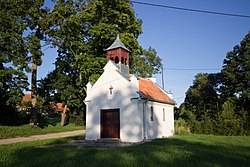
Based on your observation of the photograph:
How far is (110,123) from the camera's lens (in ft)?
64.7

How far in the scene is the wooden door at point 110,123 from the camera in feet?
63.5

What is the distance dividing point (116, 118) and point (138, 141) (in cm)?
272

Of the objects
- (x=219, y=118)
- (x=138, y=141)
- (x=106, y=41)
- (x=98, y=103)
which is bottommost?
(x=138, y=141)

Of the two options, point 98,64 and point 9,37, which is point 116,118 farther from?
point 9,37

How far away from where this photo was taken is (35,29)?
29.3 m

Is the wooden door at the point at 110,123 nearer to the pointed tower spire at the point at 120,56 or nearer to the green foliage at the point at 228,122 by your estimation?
the pointed tower spire at the point at 120,56

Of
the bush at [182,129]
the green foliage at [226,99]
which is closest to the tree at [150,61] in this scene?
the green foliage at [226,99]

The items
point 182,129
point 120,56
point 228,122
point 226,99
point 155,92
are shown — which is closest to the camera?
point 120,56

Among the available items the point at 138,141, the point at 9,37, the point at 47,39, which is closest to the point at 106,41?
the point at 47,39

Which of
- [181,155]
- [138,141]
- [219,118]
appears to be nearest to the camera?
[181,155]

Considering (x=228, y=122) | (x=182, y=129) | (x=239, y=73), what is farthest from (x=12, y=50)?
(x=239, y=73)

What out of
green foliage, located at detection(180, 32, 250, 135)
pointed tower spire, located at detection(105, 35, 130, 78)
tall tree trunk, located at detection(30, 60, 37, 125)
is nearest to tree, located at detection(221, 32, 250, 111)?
green foliage, located at detection(180, 32, 250, 135)

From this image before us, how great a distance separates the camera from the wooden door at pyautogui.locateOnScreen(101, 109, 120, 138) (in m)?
19.4

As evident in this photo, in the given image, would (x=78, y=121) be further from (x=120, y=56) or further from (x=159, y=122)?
(x=159, y=122)
